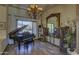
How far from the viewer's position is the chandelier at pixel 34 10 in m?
2.18

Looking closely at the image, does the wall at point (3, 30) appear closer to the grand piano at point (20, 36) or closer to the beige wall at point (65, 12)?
the grand piano at point (20, 36)

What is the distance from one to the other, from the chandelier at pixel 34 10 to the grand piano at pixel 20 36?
242mm

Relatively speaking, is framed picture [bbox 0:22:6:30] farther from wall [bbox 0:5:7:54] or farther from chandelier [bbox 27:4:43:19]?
chandelier [bbox 27:4:43:19]

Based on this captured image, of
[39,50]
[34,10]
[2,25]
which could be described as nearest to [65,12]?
[34,10]

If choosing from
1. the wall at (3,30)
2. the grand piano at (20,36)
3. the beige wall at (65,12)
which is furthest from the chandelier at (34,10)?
the wall at (3,30)

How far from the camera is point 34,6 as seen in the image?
2.18m

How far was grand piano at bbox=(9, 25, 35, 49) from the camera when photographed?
2.18 metres

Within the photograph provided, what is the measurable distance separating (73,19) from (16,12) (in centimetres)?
100

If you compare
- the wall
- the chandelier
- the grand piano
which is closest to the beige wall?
the chandelier

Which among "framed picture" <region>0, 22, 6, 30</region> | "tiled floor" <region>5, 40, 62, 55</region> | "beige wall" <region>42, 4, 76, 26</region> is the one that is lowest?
"tiled floor" <region>5, 40, 62, 55</region>

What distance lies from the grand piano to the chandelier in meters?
0.24
